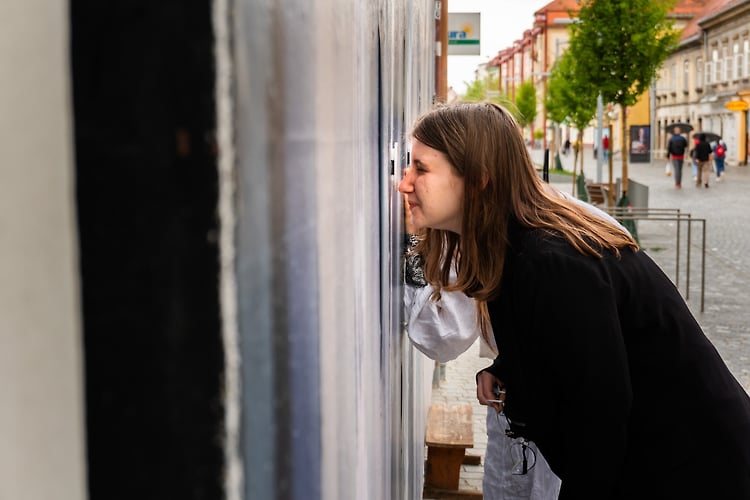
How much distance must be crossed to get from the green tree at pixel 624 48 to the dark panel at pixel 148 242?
20.3 meters

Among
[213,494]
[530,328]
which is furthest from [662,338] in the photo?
[213,494]

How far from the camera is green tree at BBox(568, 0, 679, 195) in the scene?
1992cm

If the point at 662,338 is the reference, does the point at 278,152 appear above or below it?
above

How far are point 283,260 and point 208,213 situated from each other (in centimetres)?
18

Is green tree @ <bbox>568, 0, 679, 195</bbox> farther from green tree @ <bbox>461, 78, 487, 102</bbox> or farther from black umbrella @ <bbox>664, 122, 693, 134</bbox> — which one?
black umbrella @ <bbox>664, 122, 693, 134</bbox>

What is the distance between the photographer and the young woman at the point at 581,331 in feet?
5.85

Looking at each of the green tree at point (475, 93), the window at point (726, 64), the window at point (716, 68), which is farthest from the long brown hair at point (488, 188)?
the window at point (716, 68)

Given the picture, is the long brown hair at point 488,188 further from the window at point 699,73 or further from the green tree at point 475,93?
the window at point 699,73

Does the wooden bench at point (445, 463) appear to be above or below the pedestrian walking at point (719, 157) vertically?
below

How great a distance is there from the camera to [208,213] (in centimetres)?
50

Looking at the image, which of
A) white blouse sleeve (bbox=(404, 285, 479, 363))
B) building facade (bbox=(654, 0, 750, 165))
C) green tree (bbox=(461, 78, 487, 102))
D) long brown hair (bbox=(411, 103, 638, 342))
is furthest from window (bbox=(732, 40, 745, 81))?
long brown hair (bbox=(411, 103, 638, 342))

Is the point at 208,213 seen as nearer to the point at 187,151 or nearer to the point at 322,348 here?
the point at 187,151

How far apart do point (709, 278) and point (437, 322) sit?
381 inches

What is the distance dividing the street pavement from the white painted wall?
4472 millimetres
